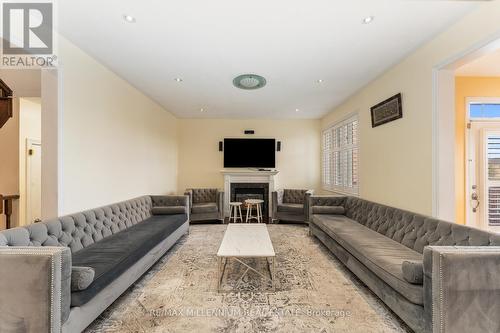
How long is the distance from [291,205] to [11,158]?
547cm

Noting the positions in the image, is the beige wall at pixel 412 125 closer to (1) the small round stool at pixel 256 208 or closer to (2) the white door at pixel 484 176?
(2) the white door at pixel 484 176

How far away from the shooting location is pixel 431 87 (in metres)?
2.68

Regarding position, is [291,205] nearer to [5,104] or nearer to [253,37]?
[253,37]

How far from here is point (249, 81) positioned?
3893 millimetres

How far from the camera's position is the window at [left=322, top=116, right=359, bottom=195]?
4930 mm

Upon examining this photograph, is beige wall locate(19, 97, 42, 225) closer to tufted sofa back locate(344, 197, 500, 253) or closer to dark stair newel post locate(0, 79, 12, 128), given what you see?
dark stair newel post locate(0, 79, 12, 128)

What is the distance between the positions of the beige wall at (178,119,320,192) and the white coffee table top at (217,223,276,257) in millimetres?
3326

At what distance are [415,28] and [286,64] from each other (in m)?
1.47

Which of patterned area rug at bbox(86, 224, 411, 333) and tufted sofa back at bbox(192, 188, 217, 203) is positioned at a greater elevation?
tufted sofa back at bbox(192, 188, 217, 203)

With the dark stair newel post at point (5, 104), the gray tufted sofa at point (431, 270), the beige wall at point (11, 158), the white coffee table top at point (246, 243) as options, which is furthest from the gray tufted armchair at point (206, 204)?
the dark stair newel post at point (5, 104)

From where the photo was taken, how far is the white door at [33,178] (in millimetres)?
4137

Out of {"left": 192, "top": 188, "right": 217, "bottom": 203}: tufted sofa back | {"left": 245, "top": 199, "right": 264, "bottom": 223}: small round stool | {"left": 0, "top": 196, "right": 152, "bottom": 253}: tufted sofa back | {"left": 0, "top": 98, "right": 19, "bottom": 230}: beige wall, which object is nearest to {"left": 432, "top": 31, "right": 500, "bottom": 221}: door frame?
{"left": 245, "top": 199, "right": 264, "bottom": 223}: small round stool

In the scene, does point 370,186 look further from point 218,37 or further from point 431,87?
point 218,37

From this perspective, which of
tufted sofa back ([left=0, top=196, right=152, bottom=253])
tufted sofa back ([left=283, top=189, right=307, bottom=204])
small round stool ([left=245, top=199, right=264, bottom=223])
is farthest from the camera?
tufted sofa back ([left=283, top=189, right=307, bottom=204])
